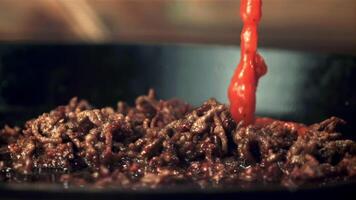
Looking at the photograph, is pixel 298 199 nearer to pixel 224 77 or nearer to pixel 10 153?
pixel 10 153

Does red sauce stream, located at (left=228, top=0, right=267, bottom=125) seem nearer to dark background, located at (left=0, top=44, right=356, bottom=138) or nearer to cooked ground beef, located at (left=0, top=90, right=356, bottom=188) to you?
cooked ground beef, located at (left=0, top=90, right=356, bottom=188)

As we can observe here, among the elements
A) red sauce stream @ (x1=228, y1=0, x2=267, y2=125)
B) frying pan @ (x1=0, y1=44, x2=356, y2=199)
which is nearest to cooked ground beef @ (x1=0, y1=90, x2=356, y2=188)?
red sauce stream @ (x1=228, y1=0, x2=267, y2=125)

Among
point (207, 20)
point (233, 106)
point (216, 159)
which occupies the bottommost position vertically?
point (216, 159)

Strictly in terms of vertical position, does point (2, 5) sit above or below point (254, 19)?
above

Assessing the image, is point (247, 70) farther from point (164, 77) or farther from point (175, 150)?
point (164, 77)

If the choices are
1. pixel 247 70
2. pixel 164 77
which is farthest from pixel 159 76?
pixel 247 70

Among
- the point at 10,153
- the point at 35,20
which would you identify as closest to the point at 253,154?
the point at 10,153

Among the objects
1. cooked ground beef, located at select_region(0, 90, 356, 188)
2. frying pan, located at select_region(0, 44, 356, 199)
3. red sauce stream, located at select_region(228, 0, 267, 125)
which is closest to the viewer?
cooked ground beef, located at select_region(0, 90, 356, 188)
